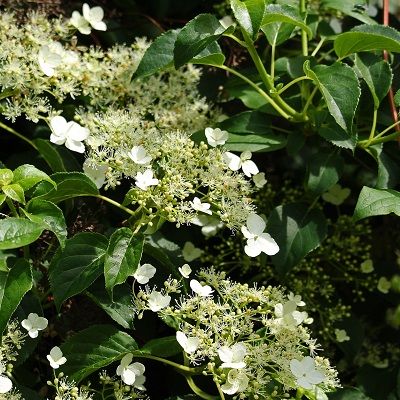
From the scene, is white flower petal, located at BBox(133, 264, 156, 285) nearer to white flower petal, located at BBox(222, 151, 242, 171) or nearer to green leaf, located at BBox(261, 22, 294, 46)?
white flower petal, located at BBox(222, 151, 242, 171)

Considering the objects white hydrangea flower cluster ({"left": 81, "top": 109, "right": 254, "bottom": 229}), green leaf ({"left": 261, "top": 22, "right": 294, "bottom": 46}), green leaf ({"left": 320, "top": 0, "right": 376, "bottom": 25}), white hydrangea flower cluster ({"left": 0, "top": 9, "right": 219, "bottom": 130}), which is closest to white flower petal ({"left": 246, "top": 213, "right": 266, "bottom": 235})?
white hydrangea flower cluster ({"left": 81, "top": 109, "right": 254, "bottom": 229})

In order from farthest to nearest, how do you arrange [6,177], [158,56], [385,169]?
1. [385,169]
2. [158,56]
3. [6,177]

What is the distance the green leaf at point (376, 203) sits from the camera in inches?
62.9

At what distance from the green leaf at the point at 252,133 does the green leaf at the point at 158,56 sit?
0.23m

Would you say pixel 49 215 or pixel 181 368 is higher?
pixel 49 215

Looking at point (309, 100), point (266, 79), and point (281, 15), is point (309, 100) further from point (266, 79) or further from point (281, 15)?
point (281, 15)

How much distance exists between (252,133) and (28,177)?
22.7 inches

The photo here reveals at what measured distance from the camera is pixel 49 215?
1.48 meters

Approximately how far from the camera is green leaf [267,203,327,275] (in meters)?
1.76

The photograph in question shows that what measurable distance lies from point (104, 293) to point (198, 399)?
280mm

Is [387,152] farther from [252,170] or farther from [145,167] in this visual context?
[145,167]

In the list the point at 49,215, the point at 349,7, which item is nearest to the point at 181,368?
the point at 49,215

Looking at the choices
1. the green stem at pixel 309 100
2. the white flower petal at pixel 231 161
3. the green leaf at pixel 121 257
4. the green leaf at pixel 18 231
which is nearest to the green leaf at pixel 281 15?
the green stem at pixel 309 100

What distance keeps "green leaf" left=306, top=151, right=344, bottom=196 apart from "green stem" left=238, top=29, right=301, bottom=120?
0.11m
